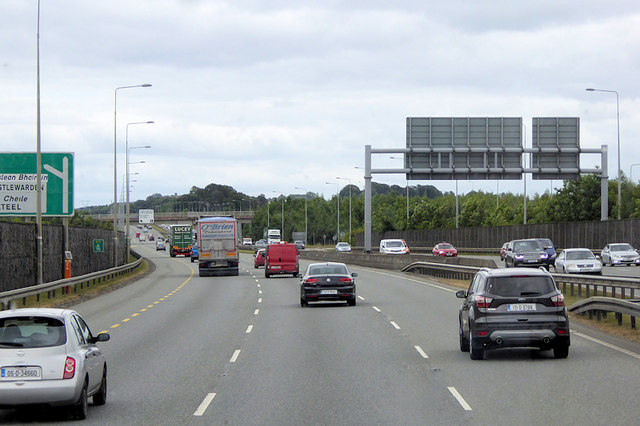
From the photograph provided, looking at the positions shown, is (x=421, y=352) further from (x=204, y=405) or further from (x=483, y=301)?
(x=204, y=405)

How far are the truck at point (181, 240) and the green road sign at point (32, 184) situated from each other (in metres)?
67.8

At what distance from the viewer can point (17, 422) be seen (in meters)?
11.3

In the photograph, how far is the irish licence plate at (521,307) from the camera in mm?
16766

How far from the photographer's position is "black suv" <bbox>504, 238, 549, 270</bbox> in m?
50.6

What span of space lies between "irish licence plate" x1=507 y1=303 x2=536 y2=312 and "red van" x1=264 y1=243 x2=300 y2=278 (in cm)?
3922

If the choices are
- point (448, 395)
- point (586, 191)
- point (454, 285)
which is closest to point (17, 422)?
point (448, 395)

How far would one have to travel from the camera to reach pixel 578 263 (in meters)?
43.9

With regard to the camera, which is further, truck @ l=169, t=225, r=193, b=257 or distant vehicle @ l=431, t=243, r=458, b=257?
truck @ l=169, t=225, r=193, b=257

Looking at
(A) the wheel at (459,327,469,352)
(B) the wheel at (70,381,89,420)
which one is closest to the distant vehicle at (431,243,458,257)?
(A) the wheel at (459,327,469,352)

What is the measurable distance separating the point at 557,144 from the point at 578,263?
53.1 feet

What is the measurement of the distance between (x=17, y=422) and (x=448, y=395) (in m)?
5.53

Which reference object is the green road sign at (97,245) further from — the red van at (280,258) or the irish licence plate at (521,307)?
the irish licence plate at (521,307)

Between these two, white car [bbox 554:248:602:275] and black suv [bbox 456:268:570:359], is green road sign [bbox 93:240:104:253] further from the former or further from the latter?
black suv [bbox 456:268:570:359]

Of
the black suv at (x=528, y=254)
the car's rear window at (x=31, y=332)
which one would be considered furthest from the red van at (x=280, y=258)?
the car's rear window at (x=31, y=332)
